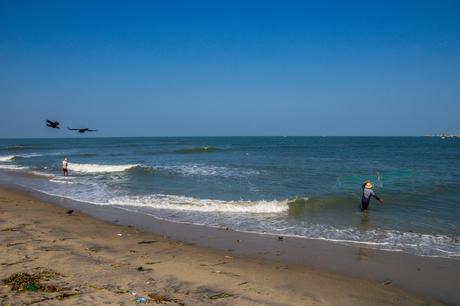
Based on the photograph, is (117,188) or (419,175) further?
(419,175)

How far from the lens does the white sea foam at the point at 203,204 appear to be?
45.2ft

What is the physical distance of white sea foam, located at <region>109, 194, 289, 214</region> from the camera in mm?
13766

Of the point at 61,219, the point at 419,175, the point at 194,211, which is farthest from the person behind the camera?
the point at 419,175

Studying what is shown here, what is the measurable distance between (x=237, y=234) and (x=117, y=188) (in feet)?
35.6

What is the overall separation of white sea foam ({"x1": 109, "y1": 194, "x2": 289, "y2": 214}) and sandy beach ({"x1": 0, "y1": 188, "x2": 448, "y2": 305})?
15.9 feet

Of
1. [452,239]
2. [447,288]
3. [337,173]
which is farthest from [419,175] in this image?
[447,288]

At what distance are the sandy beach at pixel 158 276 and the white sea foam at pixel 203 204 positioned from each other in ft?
15.9

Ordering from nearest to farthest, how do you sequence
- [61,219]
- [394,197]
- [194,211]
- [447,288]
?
[447,288] < [61,219] < [194,211] < [394,197]

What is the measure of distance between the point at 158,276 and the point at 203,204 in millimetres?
8236

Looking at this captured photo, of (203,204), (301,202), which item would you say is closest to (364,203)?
(301,202)

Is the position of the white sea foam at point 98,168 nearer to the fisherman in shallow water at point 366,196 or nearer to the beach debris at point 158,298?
the fisherman in shallow water at point 366,196

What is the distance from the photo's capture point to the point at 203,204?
14414 millimetres

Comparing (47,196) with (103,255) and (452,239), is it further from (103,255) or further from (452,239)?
(452,239)

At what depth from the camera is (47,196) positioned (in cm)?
1664
